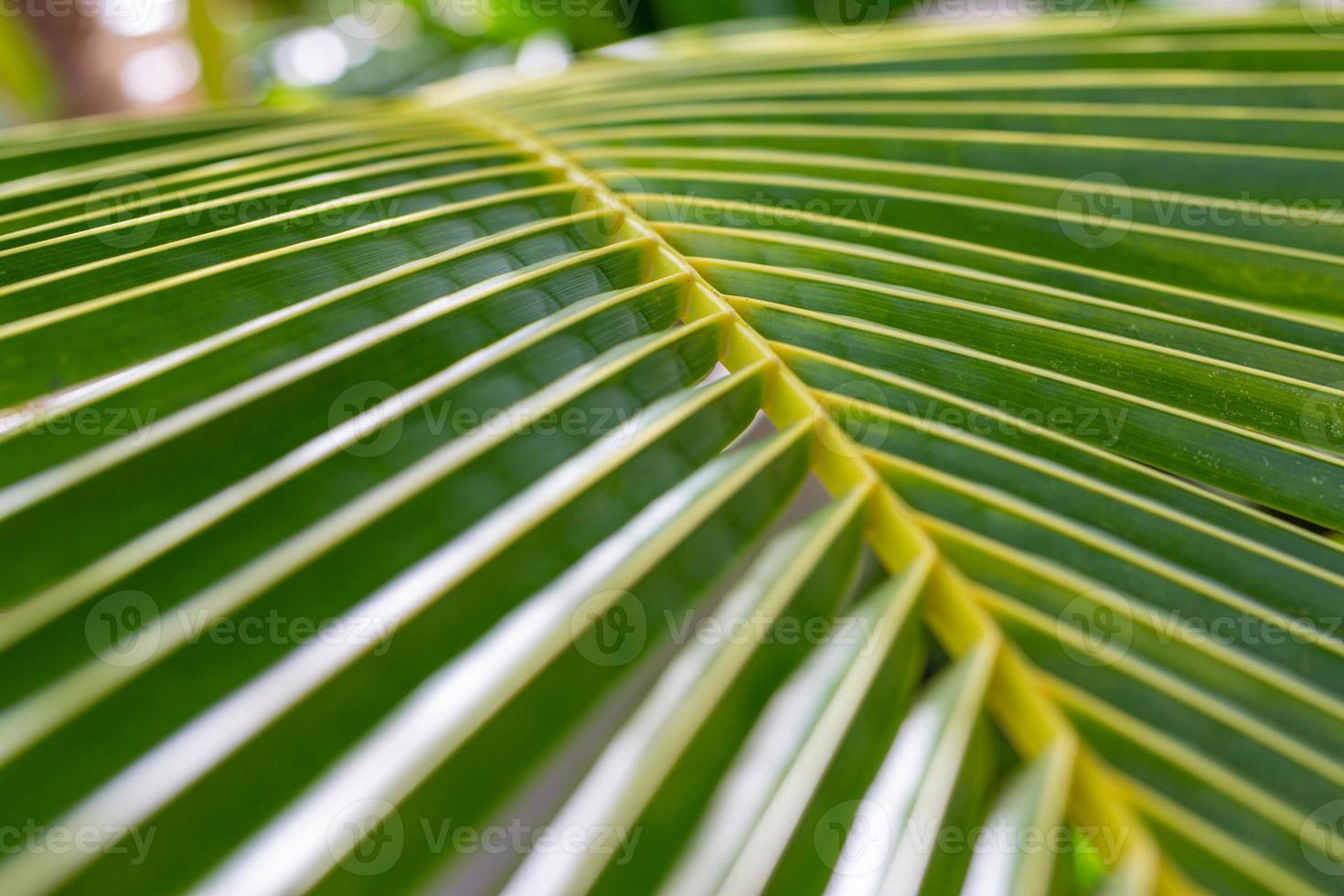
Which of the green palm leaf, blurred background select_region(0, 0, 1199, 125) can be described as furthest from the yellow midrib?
blurred background select_region(0, 0, 1199, 125)

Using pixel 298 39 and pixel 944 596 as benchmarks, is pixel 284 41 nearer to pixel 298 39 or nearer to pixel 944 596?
pixel 298 39

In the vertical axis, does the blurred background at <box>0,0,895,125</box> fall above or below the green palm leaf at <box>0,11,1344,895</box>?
above

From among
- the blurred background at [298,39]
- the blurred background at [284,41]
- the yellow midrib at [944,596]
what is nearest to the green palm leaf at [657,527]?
the yellow midrib at [944,596]

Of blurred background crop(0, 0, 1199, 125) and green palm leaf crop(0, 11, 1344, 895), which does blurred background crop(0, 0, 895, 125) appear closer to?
blurred background crop(0, 0, 1199, 125)

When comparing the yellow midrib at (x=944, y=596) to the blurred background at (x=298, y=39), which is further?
the blurred background at (x=298, y=39)

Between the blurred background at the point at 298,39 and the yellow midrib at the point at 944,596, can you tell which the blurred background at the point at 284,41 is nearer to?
the blurred background at the point at 298,39

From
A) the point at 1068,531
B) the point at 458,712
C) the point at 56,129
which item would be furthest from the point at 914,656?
the point at 56,129
